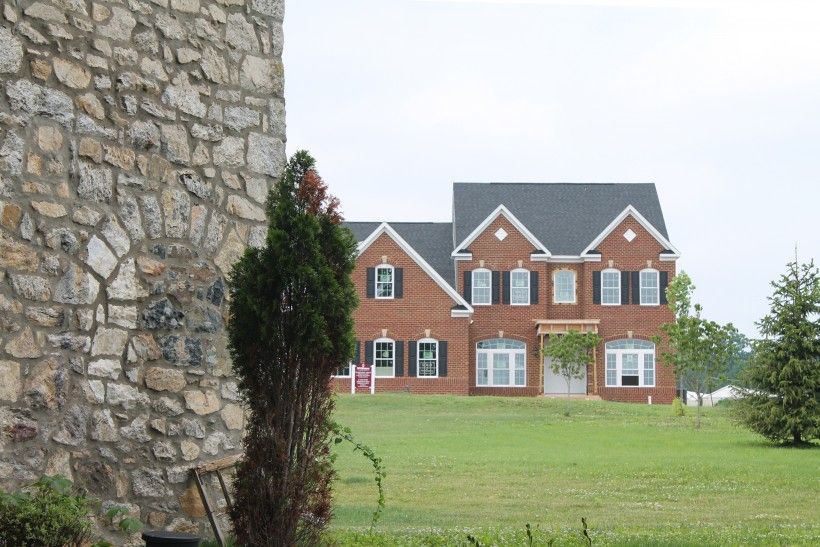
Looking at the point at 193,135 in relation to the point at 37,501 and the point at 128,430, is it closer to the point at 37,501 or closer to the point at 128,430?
the point at 128,430

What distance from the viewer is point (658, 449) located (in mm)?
21297

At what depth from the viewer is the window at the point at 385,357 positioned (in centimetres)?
4019

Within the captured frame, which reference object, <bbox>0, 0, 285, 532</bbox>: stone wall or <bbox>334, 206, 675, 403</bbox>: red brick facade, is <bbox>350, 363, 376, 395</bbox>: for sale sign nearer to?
<bbox>334, 206, 675, 403</bbox>: red brick facade

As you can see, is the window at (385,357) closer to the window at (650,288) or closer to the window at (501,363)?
the window at (501,363)

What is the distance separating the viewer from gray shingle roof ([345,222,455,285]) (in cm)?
4259

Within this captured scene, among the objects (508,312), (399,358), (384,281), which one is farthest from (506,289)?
(399,358)

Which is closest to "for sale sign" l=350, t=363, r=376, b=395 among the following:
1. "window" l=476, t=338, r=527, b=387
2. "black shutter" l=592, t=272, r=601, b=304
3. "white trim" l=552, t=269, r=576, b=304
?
"window" l=476, t=338, r=527, b=387

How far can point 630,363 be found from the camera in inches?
1650

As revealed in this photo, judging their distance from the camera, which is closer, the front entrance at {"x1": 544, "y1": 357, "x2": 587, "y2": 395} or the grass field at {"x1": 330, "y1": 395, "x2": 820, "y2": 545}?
the grass field at {"x1": 330, "y1": 395, "x2": 820, "y2": 545}

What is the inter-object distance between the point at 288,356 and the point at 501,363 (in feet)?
115

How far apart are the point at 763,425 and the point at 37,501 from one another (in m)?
19.2

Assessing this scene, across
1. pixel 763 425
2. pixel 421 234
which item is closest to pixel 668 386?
pixel 421 234

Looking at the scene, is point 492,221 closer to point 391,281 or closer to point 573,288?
point 573,288

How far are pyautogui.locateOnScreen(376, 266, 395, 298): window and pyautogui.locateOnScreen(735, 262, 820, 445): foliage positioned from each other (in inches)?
746
